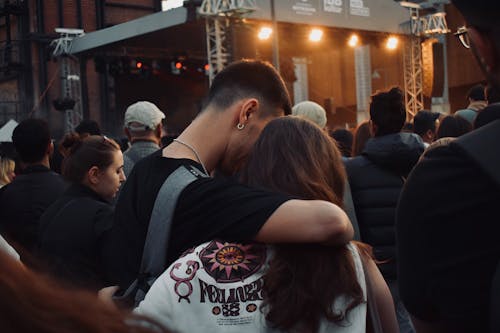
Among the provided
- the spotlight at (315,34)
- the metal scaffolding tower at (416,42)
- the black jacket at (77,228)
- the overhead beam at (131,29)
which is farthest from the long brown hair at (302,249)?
the metal scaffolding tower at (416,42)

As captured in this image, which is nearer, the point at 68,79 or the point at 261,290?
the point at 261,290

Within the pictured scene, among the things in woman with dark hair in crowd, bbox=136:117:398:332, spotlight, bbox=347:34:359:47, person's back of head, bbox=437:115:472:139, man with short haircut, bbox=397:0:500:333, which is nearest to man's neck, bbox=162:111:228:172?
woman with dark hair in crowd, bbox=136:117:398:332

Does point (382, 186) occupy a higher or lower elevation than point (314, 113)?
lower

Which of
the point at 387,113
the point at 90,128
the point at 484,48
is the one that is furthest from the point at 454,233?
the point at 90,128

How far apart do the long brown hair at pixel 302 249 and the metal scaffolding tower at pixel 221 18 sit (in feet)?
39.7

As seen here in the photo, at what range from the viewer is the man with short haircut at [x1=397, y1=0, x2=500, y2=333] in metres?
1.10

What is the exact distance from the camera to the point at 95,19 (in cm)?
2562

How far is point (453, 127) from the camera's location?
4.29 meters

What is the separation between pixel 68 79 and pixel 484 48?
64.0ft

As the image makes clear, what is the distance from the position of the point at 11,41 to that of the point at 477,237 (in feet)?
84.0

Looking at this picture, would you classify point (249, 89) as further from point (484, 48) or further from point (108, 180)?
point (108, 180)

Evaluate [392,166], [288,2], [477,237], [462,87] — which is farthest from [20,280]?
[462,87]

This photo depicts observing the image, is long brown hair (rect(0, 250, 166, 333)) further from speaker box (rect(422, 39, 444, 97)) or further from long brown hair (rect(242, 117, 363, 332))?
speaker box (rect(422, 39, 444, 97))

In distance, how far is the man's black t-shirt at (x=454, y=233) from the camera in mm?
1112
